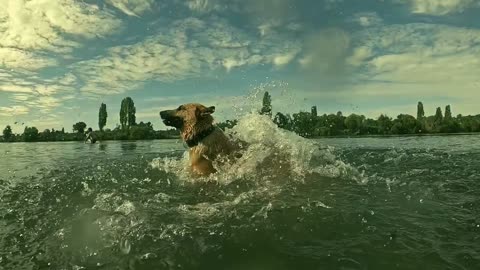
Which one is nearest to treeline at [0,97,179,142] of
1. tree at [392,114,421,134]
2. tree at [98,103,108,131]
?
tree at [98,103,108,131]

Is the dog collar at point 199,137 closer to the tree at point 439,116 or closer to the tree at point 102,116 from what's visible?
the tree at point 439,116

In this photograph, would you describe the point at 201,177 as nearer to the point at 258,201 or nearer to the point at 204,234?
the point at 258,201

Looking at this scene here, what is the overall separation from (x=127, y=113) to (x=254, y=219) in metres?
84.6

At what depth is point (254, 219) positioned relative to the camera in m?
6.35

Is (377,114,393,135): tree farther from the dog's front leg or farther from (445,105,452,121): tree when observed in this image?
the dog's front leg

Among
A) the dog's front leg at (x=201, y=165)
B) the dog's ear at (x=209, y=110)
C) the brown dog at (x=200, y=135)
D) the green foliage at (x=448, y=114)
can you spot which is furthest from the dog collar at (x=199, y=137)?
the green foliage at (x=448, y=114)

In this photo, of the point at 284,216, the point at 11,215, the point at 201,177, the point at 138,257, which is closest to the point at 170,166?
the point at 201,177

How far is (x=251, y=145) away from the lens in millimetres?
11289

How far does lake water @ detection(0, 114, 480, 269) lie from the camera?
496cm

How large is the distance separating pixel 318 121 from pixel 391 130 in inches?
1017

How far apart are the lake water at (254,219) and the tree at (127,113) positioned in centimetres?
7384

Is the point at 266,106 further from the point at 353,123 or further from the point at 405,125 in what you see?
the point at 405,125

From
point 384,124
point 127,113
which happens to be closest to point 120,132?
point 127,113

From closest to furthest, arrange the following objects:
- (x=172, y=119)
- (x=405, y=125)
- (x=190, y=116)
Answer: (x=190, y=116) → (x=172, y=119) → (x=405, y=125)
